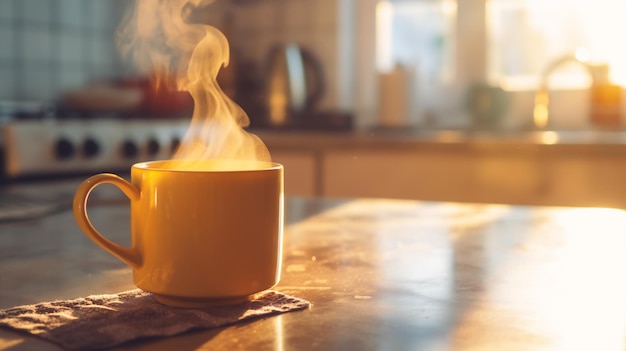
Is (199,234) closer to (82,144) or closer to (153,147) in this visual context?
(82,144)

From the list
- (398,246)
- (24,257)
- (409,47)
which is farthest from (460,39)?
(24,257)

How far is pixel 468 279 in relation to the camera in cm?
61

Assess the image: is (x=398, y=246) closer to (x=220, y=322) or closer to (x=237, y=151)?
(x=237, y=151)

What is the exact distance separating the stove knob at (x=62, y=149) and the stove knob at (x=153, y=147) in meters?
0.25

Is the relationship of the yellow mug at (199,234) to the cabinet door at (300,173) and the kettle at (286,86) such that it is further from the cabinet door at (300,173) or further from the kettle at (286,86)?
the kettle at (286,86)

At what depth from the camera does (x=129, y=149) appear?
1.91m

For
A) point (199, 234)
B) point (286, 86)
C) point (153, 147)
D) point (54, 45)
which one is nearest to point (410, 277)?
point (199, 234)

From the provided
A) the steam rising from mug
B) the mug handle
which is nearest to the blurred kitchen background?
the steam rising from mug

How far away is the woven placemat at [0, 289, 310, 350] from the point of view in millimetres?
436

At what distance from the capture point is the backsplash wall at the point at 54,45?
2254 mm

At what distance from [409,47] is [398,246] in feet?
6.82

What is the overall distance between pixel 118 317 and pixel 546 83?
2193mm

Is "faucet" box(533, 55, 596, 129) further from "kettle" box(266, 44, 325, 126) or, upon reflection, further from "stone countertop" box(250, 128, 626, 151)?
"kettle" box(266, 44, 325, 126)

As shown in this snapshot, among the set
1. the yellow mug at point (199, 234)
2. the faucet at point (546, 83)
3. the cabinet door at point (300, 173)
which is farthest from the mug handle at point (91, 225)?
the faucet at point (546, 83)
